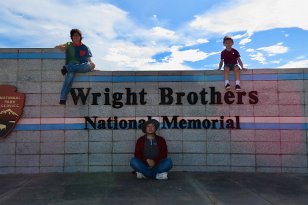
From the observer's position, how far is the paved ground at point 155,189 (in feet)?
19.3

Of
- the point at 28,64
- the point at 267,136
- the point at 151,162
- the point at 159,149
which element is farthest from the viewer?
the point at 28,64

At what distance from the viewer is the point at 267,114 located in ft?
29.0

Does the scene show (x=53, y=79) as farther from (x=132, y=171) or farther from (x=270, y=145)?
(x=270, y=145)

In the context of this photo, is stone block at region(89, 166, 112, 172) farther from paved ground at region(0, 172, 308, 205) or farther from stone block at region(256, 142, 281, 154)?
stone block at region(256, 142, 281, 154)

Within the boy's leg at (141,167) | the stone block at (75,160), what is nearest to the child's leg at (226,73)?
the boy's leg at (141,167)

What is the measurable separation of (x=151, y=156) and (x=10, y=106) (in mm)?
3848

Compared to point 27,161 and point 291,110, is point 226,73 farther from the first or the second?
point 27,161

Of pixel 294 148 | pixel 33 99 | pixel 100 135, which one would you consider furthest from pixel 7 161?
pixel 294 148

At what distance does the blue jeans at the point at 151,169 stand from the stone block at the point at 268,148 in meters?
2.49

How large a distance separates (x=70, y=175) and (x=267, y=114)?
5134 millimetres

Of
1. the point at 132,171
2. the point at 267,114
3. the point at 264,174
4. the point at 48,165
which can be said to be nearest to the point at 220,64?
the point at 267,114

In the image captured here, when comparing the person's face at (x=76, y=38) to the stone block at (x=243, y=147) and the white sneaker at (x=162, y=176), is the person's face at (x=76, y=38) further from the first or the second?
the stone block at (x=243, y=147)

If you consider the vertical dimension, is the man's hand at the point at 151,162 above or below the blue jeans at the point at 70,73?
below

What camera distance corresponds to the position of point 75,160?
28.7ft
